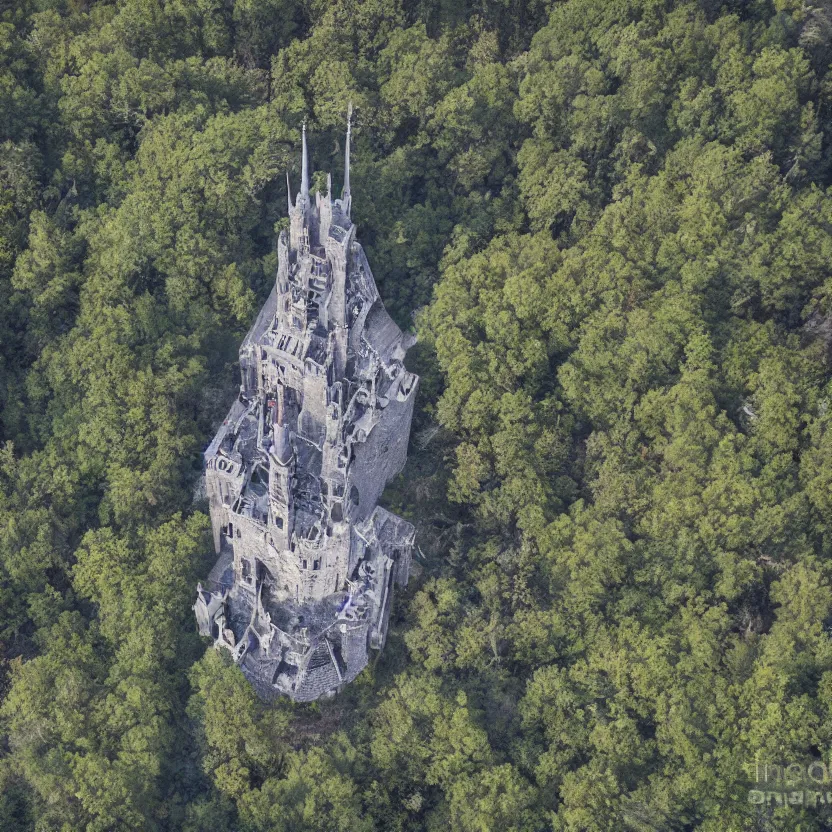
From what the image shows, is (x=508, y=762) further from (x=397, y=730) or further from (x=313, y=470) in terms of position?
(x=313, y=470)

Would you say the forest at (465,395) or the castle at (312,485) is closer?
the forest at (465,395)

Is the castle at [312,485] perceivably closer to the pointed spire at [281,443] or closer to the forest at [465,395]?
the forest at [465,395]

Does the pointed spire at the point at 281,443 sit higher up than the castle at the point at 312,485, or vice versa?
the pointed spire at the point at 281,443

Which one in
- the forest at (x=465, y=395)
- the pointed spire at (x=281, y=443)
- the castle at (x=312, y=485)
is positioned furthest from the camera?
the castle at (x=312, y=485)

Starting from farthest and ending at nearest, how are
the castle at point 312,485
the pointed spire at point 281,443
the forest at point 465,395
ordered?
the castle at point 312,485 → the forest at point 465,395 → the pointed spire at point 281,443

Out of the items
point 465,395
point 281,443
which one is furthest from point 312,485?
point 465,395

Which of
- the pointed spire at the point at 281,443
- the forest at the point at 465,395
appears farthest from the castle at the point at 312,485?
the pointed spire at the point at 281,443

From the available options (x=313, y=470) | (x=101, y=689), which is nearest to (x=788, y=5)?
(x=313, y=470)

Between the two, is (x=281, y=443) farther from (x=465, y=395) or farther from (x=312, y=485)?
(x=465, y=395)
